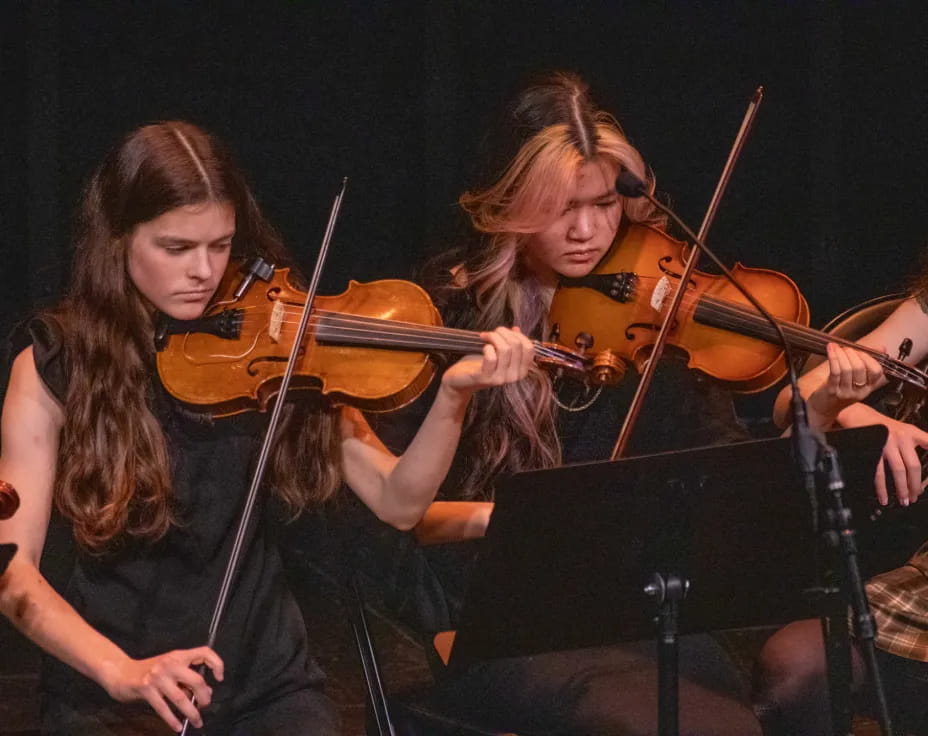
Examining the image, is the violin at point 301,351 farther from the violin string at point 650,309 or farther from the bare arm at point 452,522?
the bare arm at point 452,522

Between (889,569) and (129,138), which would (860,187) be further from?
(129,138)

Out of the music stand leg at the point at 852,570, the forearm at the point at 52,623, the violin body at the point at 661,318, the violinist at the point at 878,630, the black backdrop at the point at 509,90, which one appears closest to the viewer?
the music stand leg at the point at 852,570

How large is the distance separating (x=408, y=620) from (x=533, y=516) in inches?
27.8

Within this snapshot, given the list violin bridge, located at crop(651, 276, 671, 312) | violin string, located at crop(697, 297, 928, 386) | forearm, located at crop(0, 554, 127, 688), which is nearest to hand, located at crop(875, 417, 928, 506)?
violin string, located at crop(697, 297, 928, 386)

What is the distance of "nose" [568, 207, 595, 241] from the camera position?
7.80 ft

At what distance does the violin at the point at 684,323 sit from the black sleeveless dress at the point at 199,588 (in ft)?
1.86

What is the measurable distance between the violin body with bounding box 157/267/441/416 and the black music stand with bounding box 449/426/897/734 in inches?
17.2

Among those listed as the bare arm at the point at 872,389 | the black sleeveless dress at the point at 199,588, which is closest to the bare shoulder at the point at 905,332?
the bare arm at the point at 872,389

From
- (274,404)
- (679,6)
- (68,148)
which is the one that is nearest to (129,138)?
(274,404)

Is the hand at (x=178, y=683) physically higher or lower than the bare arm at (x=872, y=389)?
lower

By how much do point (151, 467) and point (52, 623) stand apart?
0.28 metres

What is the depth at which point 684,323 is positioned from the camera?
2.39m

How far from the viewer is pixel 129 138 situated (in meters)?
2.18

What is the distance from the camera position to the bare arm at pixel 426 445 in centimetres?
207
